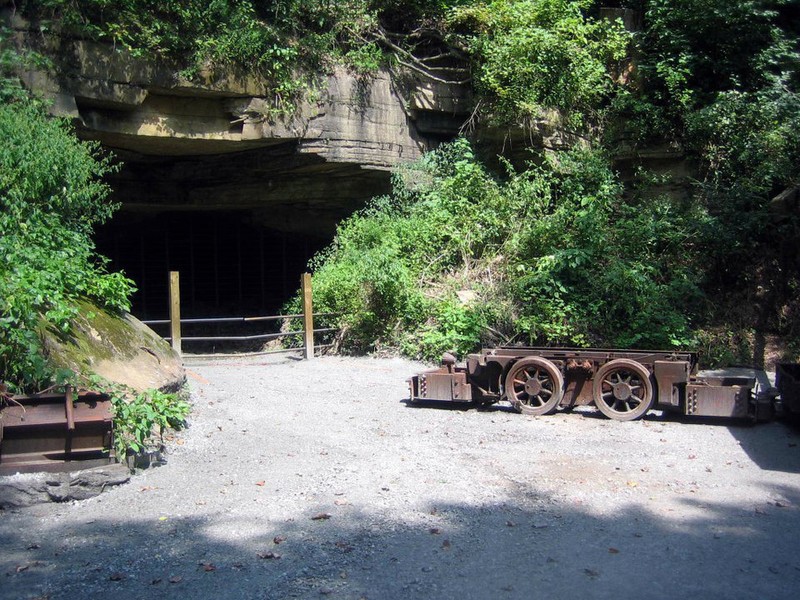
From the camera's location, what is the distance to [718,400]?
7289 mm

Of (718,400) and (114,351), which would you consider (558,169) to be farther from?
(114,351)

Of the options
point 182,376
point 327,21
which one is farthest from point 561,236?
point 182,376

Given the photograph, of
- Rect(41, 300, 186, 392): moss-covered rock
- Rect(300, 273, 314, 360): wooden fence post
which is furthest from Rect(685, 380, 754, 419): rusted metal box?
Rect(300, 273, 314, 360): wooden fence post

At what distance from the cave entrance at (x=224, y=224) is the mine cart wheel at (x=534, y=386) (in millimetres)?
6644

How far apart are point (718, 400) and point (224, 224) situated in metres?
12.4

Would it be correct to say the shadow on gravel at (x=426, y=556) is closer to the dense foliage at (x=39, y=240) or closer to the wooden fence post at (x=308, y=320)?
the dense foliage at (x=39, y=240)

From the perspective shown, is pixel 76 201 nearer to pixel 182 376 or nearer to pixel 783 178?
pixel 182 376

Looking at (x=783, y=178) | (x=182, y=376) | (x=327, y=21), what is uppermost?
(x=327, y=21)

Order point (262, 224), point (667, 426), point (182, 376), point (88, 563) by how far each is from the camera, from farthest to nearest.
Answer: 1. point (262, 224)
2. point (182, 376)
3. point (667, 426)
4. point (88, 563)

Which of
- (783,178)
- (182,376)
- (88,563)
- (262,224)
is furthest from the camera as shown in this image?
(262,224)

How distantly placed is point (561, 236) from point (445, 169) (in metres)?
3.11

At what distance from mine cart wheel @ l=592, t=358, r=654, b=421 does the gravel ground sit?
0.74 ft

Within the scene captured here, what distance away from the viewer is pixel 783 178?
12195 mm

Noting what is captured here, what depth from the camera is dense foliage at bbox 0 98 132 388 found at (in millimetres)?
5551
